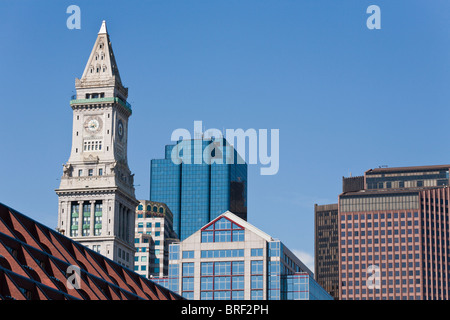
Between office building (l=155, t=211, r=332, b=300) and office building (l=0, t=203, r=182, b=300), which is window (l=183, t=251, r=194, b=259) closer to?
office building (l=155, t=211, r=332, b=300)

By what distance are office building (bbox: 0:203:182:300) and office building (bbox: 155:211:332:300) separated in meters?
82.2

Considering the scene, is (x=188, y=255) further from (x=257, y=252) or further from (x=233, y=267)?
(x=257, y=252)

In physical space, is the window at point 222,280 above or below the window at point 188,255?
below

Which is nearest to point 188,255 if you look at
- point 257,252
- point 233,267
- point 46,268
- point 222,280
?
point 222,280

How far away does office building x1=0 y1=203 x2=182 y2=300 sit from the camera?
70.6 metres

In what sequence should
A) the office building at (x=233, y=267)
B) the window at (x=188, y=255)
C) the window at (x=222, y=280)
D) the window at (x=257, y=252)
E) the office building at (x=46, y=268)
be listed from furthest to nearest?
the window at (x=188, y=255)
the window at (x=257, y=252)
the office building at (x=233, y=267)
the window at (x=222, y=280)
the office building at (x=46, y=268)

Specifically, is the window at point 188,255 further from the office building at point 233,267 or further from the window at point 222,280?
the window at point 222,280

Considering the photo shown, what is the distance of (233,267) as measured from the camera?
185m

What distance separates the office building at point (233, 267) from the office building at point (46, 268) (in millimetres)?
82186

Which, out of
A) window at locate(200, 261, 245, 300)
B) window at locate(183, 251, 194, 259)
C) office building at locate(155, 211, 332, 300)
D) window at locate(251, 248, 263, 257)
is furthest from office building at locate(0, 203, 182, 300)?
window at locate(183, 251, 194, 259)

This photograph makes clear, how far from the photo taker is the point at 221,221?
18838cm

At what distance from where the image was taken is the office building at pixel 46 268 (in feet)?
231

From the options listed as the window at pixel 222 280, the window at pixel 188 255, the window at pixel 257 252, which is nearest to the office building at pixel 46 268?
the window at pixel 222 280
